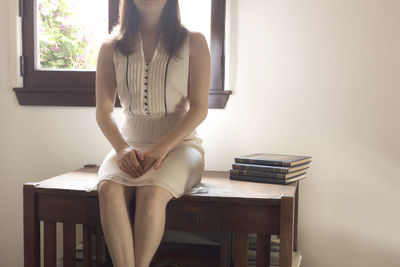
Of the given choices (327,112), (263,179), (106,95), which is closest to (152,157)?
(106,95)

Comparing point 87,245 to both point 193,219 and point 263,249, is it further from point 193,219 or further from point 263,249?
point 263,249

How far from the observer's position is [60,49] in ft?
7.39

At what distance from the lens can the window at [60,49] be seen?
2201 millimetres

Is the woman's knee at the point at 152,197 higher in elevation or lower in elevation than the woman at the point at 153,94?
lower

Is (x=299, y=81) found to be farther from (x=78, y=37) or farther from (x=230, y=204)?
(x=78, y=37)

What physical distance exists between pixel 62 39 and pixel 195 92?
945 millimetres

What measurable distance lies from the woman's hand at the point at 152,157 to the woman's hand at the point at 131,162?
0.02 m

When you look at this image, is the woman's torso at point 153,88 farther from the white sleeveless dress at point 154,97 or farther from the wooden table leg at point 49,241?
the wooden table leg at point 49,241

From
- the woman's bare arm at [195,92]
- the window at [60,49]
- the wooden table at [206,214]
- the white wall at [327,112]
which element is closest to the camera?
the wooden table at [206,214]

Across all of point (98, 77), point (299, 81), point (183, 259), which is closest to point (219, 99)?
point (299, 81)

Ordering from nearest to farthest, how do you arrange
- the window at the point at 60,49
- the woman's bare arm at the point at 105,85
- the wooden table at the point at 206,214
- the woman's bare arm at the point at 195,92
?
the wooden table at the point at 206,214
the woman's bare arm at the point at 195,92
the woman's bare arm at the point at 105,85
the window at the point at 60,49

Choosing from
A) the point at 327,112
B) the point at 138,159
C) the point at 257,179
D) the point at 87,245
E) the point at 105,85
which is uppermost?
the point at 105,85

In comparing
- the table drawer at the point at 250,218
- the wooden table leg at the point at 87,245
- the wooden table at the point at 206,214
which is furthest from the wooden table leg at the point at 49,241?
the table drawer at the point at 250,218

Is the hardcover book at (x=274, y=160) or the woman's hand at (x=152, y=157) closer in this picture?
the woman's hand at (x=152, y=157)
